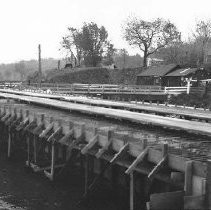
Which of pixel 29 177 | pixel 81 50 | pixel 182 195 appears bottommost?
pixel 29 177

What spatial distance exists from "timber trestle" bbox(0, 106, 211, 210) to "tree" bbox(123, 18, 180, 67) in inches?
2461

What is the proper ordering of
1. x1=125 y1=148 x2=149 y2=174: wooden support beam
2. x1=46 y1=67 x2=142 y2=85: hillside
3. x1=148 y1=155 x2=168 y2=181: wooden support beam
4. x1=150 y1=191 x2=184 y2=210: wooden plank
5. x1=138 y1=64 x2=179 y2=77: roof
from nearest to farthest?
x1=150 y1=191 x2=184 y2=210: wooden plank
x1=148 y1=155 x2=168 y2=181: wooden support beam
x1=125 y1=148 x2=149 y2=174: wooden support beam
x1=138 y1=64 x2=179 y2=77: roof
x1=46 y1=67 x2=142 y2=85: hillside

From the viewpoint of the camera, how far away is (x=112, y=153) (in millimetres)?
14211

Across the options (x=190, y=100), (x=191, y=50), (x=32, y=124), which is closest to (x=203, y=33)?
(x=191, y=50)

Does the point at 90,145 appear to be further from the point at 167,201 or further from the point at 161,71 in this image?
the point at 161,71

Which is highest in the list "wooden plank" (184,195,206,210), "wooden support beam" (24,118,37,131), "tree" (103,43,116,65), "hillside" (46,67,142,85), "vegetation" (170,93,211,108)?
"tree" (103,43,116,65)

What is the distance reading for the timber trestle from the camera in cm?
937

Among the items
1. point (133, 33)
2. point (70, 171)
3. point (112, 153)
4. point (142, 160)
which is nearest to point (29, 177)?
point (70, 171)

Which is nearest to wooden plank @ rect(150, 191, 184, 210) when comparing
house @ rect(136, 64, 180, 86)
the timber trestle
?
the timber trestle

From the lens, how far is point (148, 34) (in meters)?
85.0

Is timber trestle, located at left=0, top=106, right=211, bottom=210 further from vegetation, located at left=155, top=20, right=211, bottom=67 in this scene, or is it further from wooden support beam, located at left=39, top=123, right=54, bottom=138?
vegetation, located at left=155, top=20, right=211, bottom=67

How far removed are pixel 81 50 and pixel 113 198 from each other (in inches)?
3054

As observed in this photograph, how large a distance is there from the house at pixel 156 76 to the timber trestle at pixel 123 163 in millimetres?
42417

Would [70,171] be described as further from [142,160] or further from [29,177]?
[142,160]
